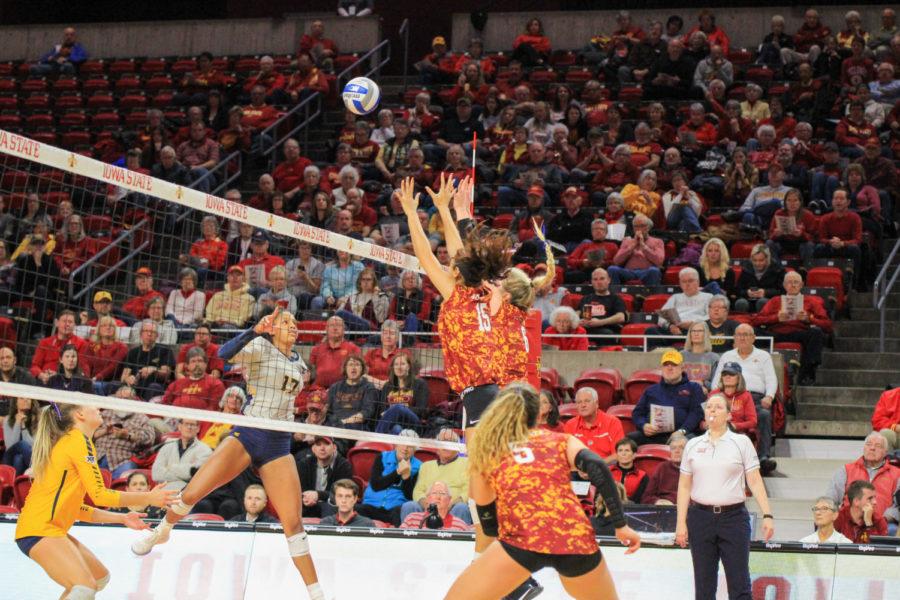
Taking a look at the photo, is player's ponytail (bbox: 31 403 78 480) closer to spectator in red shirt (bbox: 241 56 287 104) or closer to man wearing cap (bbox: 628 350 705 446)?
man wearing cap (bbox: 628 350 705 446)

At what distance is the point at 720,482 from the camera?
8.79 metres

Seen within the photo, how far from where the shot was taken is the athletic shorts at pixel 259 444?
7.85 m

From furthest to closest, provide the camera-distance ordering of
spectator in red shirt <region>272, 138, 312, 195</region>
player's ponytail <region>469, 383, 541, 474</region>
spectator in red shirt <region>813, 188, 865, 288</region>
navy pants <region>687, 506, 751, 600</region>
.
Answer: spectator in red shirt <region>272, 138, 312, 195</region>, spectator in red shirt <region>813, 188, 865, 288</region>, navy pants <region>687, 506, 751, 600</region>, player's ponytail <region>469, 383, 541, 474</region>

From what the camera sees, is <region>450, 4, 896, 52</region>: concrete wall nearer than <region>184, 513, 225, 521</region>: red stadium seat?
No

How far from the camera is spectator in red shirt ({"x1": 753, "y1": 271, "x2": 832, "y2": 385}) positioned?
45.7ft

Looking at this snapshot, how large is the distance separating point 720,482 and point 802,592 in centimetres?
123

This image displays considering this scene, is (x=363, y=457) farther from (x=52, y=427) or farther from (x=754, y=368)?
(x=52, y=427)

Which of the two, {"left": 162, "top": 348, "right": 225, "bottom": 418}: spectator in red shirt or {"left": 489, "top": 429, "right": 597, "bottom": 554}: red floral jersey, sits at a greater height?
{"left": 489, "top": 429, "right": 597, "bottom": 554}: red floral jersey

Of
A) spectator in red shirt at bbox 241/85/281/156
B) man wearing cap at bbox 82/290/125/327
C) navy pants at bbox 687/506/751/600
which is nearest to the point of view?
navy pants at bbox 687/506/751/600

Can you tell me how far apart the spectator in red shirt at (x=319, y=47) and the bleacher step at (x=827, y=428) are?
38.2ft

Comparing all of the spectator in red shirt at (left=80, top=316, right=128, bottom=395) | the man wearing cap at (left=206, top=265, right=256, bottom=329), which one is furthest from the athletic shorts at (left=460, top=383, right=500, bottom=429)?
the spectator in red shirt at (left=80, top=316, right=128, bottom=395)

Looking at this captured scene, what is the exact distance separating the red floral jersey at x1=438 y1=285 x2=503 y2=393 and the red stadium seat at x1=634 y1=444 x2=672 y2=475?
14.4 feet

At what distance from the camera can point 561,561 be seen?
6.15m

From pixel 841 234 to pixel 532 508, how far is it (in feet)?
35.0
